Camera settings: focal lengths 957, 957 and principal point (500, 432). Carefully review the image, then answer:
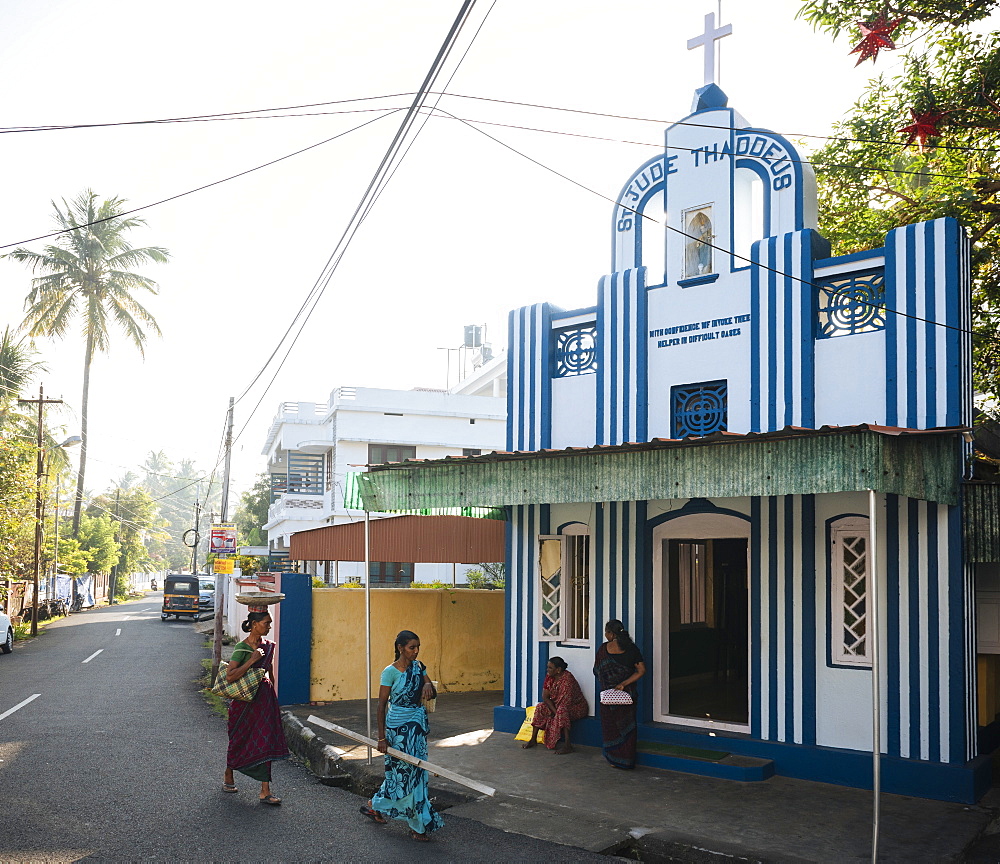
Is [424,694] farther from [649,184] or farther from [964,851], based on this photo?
[649,184]

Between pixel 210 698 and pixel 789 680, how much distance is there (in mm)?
9779

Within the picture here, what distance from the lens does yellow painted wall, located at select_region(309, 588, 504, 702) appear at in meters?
14.2

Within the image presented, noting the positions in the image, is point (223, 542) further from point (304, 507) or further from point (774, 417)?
point (774, 417)

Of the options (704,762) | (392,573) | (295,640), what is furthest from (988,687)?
Result: (392,573)

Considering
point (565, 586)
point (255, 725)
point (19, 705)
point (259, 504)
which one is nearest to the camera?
point (255, 725)

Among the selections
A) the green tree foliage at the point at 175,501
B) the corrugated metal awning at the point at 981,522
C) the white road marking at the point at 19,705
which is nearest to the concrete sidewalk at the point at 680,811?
the corrugated metal awning at the point at 981,522

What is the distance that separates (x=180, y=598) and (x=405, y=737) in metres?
34.5

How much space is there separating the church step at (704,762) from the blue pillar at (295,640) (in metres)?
5.80

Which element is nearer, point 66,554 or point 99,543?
point 66,554

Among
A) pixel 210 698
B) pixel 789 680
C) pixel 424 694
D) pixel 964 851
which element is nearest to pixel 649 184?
pixel 789 680

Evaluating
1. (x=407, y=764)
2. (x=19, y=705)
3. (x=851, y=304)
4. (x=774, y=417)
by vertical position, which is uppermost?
(x=851, y=304)

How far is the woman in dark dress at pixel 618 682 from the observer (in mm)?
9633

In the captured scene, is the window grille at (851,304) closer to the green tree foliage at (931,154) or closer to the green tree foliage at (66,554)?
the green tree foliage at (931,154)

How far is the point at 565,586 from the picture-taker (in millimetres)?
11336
